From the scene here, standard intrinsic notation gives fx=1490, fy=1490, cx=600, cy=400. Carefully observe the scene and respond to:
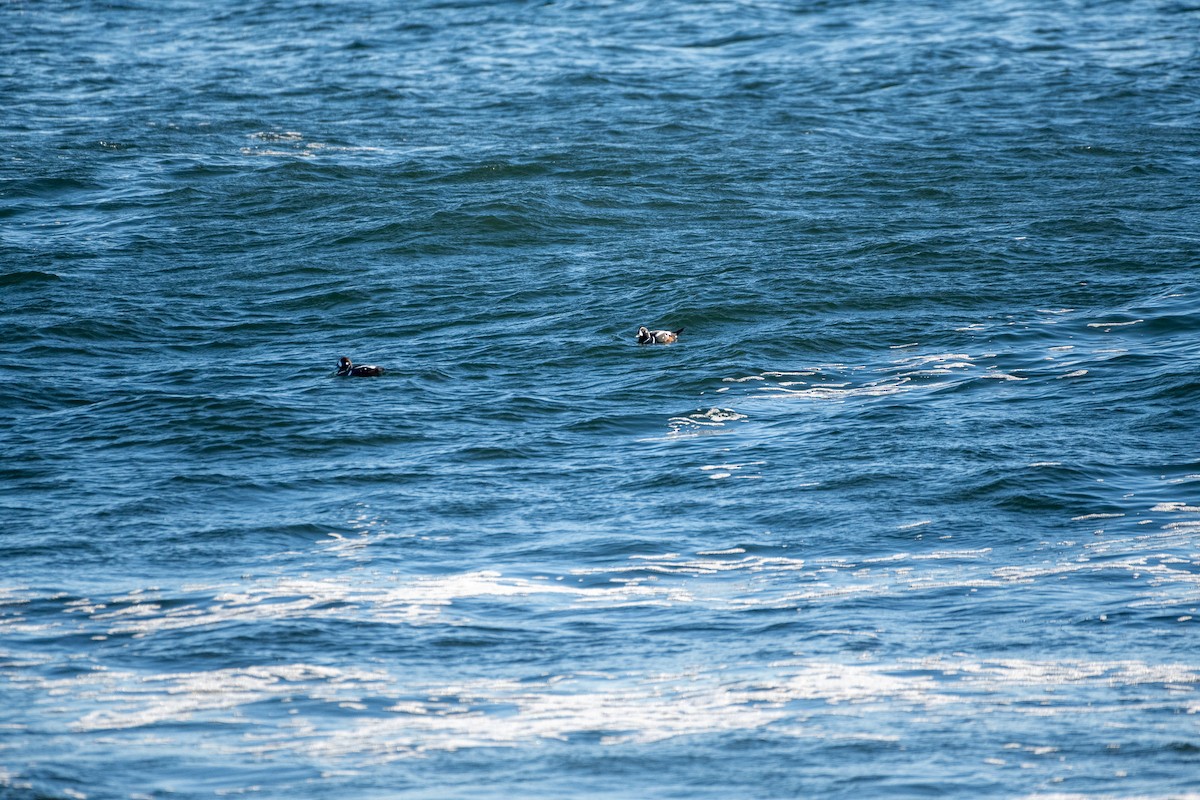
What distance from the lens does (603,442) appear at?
1424cm

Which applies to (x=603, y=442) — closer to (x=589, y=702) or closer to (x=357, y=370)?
(x=357, y=370)

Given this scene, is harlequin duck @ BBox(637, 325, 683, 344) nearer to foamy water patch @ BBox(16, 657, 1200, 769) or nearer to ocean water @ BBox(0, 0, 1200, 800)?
ocean water @ BBox(0, 0, 1200, 800)

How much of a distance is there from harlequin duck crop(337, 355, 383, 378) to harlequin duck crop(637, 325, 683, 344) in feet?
9.82

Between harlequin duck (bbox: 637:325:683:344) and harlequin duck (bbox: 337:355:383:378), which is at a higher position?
harlequin duck (bbox: 337:355:383:378)

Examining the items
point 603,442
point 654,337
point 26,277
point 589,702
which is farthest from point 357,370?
point 589,702

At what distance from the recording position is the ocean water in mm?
9039

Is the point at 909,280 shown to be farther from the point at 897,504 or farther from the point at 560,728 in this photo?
the point at 560,728

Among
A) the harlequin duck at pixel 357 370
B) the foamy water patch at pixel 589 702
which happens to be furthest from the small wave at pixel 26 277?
the foamy water patch at pixel 589 702

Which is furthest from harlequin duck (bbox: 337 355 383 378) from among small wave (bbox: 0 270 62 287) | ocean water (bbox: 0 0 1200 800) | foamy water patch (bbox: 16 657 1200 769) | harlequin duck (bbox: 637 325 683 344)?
foamy water patch (bbox: 16 657 1200 769)

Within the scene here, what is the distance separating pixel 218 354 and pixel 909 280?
333 inches

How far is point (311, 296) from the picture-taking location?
740 inches

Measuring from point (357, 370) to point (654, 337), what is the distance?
3.40 meters

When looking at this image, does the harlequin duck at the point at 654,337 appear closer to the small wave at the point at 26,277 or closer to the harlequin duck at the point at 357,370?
the harlequin duck at the point at 357,370

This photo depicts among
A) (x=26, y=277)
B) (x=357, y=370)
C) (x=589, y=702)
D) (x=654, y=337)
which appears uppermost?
(x=26, y=277)
